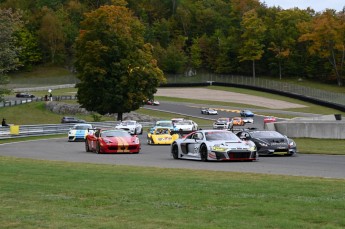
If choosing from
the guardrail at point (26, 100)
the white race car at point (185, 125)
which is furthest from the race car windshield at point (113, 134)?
the guardrail at point (26, 100)

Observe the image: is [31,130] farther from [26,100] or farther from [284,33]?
[284,33]

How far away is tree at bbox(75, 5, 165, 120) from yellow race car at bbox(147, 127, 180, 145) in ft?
104

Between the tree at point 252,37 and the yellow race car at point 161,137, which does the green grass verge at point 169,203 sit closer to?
the yellow race car at point 161,137

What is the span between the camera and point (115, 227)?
9.09m

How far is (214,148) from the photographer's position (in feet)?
85.1

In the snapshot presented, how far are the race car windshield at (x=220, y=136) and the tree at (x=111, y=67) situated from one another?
45.4 meters

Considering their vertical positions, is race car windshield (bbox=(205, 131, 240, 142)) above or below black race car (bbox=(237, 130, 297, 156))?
above

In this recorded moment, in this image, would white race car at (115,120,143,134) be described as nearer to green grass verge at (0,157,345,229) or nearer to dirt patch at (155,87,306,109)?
green grass verge at (0,157,345,229)

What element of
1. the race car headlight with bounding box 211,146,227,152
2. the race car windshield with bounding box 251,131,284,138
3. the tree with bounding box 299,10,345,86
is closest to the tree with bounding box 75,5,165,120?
the race car windshield with bounding box 251,131,284,138

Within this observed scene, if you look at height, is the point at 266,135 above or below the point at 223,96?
above

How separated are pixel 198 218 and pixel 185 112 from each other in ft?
284

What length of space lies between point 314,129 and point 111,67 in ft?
117

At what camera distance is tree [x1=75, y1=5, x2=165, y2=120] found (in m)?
72.8

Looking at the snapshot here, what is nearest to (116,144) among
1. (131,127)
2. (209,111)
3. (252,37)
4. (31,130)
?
(31,130)
